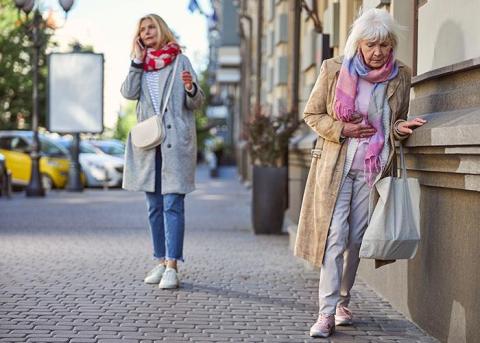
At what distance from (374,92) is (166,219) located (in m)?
2.40

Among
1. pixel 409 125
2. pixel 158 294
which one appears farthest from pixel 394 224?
pixel 158 294

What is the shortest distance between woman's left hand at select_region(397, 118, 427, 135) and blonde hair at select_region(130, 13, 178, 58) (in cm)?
247

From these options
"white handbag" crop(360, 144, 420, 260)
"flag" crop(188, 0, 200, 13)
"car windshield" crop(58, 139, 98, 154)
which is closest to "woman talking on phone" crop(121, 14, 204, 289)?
"white handbag" crop(360, 144, 420, 260)

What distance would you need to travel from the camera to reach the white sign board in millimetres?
22859

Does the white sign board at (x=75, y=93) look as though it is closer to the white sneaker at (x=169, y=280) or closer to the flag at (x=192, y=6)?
the flag at (x=192, y=6)

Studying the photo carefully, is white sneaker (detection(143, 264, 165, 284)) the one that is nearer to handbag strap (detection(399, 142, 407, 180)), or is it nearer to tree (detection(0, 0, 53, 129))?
handbag strap (detection(399, 142, 407, 180))

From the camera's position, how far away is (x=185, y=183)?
24.3 feet

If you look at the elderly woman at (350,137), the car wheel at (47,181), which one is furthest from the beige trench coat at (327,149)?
the car wheel at (47,181)

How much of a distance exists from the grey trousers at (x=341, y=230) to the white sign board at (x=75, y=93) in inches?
696

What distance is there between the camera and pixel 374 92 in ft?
18.4

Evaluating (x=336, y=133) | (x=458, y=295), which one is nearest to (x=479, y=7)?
(x=336, y=133)

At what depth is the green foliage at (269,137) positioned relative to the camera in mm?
11836

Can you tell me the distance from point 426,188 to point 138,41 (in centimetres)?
270

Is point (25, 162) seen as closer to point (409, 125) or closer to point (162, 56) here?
point (162, 56)
